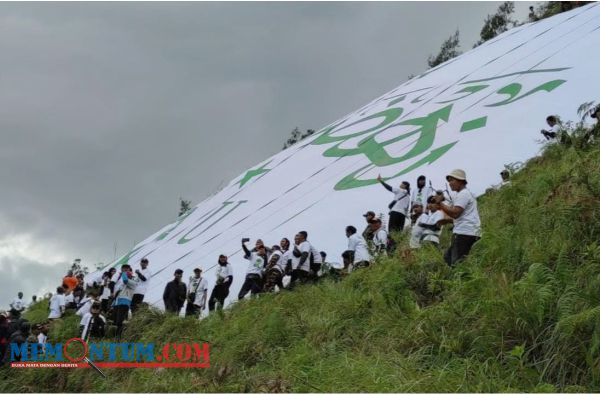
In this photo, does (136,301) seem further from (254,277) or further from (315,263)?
(315,263)

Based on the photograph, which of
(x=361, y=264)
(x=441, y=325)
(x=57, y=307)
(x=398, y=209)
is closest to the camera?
(x=441, y=325)

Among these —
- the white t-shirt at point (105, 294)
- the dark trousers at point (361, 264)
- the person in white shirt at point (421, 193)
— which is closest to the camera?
the dark trousers at point (361, 264)

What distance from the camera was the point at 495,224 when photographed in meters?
8.48

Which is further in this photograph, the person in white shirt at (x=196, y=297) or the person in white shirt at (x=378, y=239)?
the person in white shirt at (x=196, y=297)

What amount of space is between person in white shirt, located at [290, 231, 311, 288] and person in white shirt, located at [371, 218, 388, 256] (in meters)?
0.98

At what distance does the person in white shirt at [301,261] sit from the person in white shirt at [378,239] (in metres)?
0.98

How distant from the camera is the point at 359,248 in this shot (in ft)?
32.1

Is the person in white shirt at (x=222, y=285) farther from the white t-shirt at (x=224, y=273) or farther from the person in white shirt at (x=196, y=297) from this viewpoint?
the person in white shirt at (x=196, y=297)

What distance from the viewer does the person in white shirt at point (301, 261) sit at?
33.0 ft

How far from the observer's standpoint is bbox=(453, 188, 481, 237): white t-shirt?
6.96 metres

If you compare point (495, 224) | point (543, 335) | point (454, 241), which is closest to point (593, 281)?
point (543, 335)

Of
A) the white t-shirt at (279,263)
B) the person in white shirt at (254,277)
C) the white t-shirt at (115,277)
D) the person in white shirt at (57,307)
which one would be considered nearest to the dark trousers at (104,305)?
the white t-shirt at (115,277)

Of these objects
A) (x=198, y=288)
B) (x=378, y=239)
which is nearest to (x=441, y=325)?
(x=378, y=239)

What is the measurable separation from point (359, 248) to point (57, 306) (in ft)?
20.0
